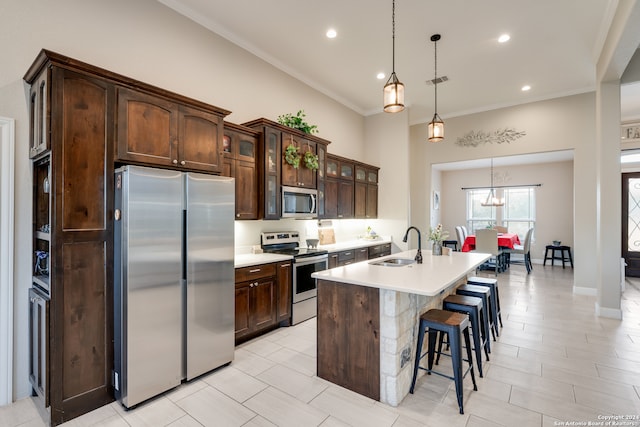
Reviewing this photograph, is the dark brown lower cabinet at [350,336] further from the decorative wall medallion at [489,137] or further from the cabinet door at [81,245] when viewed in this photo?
the decorative wall medallion at [489,137]

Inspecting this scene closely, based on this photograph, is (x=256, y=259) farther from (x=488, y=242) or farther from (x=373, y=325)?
(x=488, y=242)

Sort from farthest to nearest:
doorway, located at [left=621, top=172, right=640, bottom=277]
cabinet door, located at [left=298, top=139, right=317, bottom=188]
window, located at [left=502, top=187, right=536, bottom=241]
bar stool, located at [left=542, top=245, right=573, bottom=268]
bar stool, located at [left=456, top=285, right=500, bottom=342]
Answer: window, located at [left=502, top=187, right=536, bottom=241] < bar stool, located at [left=542, top=245, right=573, bottom=268] < doorway, located at [left=621, top=172, right=640, bottom=277] < cabinet door, located at [left=298, top=139, right=317, bottom=188] < bar stool, located at [left=456, top=285, right=500, bottom=342]

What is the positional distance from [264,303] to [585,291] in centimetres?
559

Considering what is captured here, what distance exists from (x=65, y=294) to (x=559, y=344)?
4.61 m

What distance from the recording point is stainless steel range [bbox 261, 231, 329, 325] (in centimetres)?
395

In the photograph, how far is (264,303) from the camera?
353 centimetres

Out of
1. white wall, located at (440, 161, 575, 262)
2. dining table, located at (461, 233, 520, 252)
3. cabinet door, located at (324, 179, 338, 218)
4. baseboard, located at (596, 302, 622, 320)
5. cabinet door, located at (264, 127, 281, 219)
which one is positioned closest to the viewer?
cabinet door, located at (264, 127, 281, 219)

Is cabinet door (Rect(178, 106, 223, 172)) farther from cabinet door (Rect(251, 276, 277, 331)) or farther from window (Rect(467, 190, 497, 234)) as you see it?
window (Rect(467, 190, 497, 234))

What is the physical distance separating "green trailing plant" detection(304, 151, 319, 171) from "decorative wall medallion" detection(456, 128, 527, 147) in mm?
3602

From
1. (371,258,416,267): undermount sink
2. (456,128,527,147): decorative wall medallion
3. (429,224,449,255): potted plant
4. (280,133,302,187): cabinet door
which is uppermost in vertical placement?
(456,128,527,147): decorative wall medallion

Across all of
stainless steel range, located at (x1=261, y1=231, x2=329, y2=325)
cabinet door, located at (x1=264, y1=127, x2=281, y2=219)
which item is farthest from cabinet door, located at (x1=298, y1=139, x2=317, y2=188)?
stainless steel range, located at (x1=261, y1=231, x2=329, y2=325)

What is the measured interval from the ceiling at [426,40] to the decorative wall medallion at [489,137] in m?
0.63

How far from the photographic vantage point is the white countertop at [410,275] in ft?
6.98

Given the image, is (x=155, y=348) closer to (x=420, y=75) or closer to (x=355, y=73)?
(x=355, y=73)
